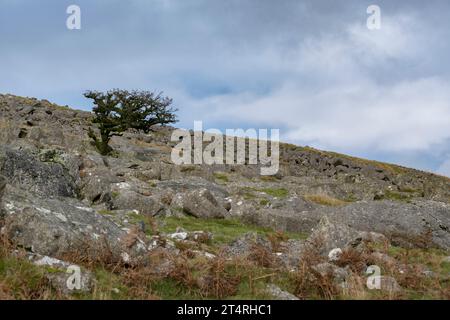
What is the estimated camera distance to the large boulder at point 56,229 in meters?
11.5

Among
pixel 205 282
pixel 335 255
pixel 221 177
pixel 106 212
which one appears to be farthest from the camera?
pixel 221 177

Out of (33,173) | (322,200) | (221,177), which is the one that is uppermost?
(221,177)

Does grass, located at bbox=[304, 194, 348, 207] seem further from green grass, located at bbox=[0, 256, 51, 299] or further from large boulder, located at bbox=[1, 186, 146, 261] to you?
green grass, located at bbox=[0, 256, 51, 299]

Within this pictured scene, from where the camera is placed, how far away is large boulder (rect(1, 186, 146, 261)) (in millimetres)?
11547

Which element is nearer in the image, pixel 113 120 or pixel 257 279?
pixel 257 279

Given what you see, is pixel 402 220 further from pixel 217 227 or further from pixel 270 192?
pixel 270 192

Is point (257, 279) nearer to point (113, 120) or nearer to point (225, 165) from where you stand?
point (225, 165)

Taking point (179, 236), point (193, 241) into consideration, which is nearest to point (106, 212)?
point (179, 236)

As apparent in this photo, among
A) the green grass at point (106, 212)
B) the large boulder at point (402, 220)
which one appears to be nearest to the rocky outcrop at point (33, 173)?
the green grass at point (106, 212)

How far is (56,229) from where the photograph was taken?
11.8m

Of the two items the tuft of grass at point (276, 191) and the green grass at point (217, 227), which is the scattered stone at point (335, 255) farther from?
the tuft of grass at point (276, 191)
